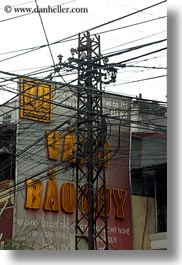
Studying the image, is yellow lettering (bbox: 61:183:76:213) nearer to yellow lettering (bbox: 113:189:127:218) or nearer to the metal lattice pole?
the metal lattice pole

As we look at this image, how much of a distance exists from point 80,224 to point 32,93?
876 mm

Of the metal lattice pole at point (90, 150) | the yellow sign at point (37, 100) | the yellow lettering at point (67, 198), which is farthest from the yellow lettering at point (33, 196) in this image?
the yellow sign at point (37, 100)

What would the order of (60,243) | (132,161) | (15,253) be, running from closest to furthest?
(15,253), (60,243), (132,161)

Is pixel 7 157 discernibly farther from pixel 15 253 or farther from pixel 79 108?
pixel 15 253

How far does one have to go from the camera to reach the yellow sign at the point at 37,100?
358cm

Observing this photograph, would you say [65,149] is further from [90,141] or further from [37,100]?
[37,100]

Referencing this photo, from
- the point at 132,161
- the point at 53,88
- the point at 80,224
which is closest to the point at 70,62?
the point at 53,88

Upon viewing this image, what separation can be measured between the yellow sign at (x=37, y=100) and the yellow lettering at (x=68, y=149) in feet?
0.56

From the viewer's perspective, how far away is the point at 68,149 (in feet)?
11.9

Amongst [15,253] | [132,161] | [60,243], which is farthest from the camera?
[132,161]

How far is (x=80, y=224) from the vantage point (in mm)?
3594

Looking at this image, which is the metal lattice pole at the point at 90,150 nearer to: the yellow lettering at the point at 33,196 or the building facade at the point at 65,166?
the building facade at the point at 65,166

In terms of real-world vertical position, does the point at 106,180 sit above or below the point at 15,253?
above

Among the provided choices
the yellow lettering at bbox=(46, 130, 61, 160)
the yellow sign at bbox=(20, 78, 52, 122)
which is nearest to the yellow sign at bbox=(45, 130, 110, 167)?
the yellow lettering at bbox=(46, 130, 61, 160)
